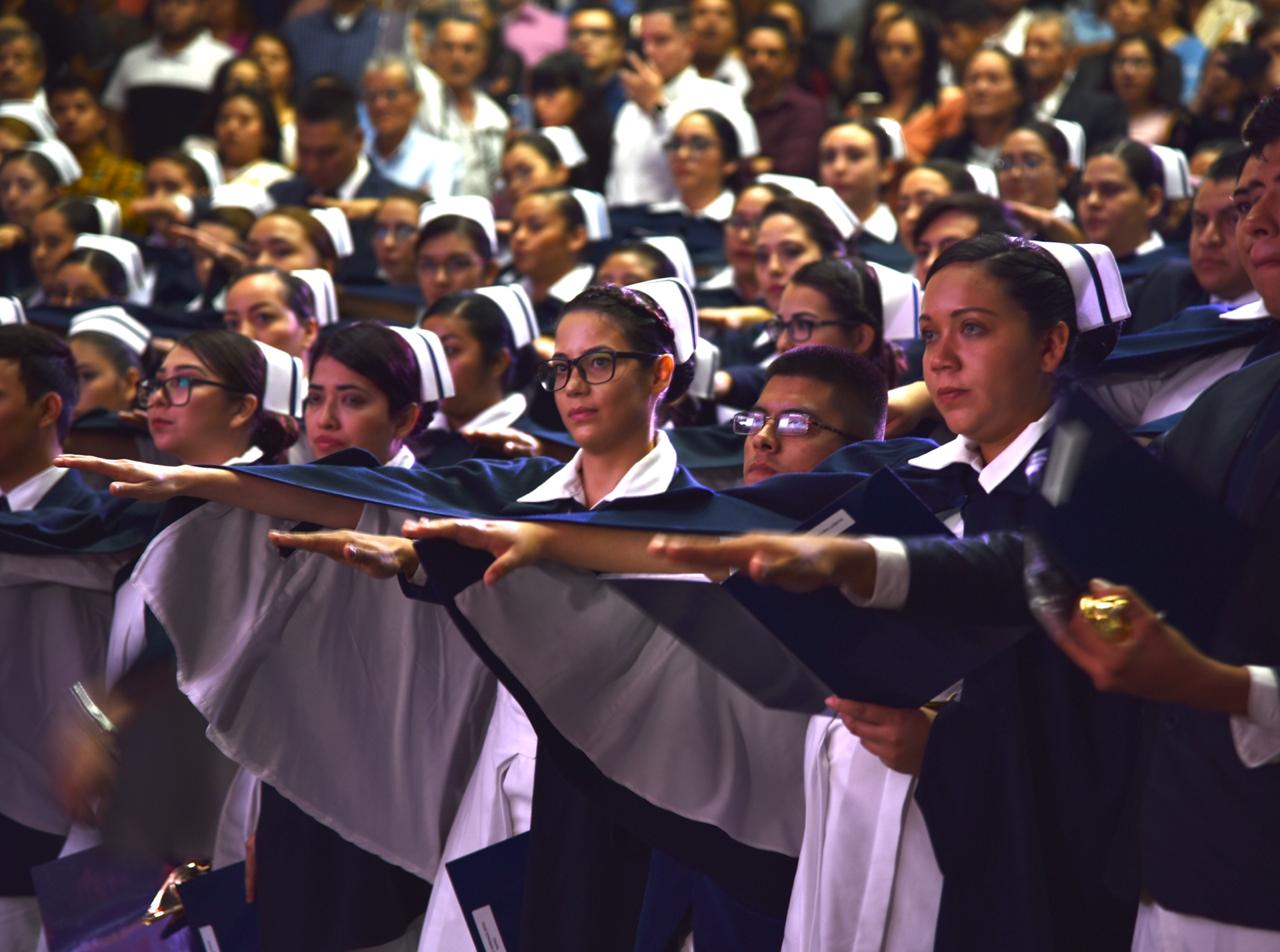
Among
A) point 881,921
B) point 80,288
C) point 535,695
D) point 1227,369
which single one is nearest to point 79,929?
point 535,695

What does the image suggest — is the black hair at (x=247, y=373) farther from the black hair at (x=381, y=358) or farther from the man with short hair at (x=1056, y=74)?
the man with short hair at (x=1056, y=74)

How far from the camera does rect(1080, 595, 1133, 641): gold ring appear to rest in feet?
6.89

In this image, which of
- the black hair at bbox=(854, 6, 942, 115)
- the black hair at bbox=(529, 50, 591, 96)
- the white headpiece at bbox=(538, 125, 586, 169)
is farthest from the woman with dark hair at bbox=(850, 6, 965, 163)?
the white headpiece at bbox=(538, 125, 586, 169)

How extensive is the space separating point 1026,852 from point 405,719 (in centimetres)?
160

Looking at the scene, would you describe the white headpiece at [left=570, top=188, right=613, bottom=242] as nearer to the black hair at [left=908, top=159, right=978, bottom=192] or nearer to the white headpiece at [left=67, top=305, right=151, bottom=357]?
the black hair at [left=908, top=159, right=978, bottom=192]

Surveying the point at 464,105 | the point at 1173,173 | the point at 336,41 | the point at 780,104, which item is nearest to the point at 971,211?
the point at 1173,173

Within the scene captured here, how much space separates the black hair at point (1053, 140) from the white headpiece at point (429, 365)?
3.53 m

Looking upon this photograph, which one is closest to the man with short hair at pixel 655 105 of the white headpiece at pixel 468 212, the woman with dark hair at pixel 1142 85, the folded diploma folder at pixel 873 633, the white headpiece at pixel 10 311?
the white headpiece at pixel 468 212

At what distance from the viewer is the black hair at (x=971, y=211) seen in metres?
5.81

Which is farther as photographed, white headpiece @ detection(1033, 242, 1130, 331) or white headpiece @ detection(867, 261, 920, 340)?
white headpiece @ detection(867, 261, 920, 340)

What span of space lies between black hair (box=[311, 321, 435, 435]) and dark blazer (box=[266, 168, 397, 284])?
2905 millimetres

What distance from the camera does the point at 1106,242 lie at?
A: 640cm

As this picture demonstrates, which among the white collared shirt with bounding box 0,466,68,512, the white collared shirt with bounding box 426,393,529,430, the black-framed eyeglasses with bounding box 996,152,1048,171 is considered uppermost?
the black-framed eyeglasses with bounding box 996,152,1048,171

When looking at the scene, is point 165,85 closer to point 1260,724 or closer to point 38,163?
point 38,163
